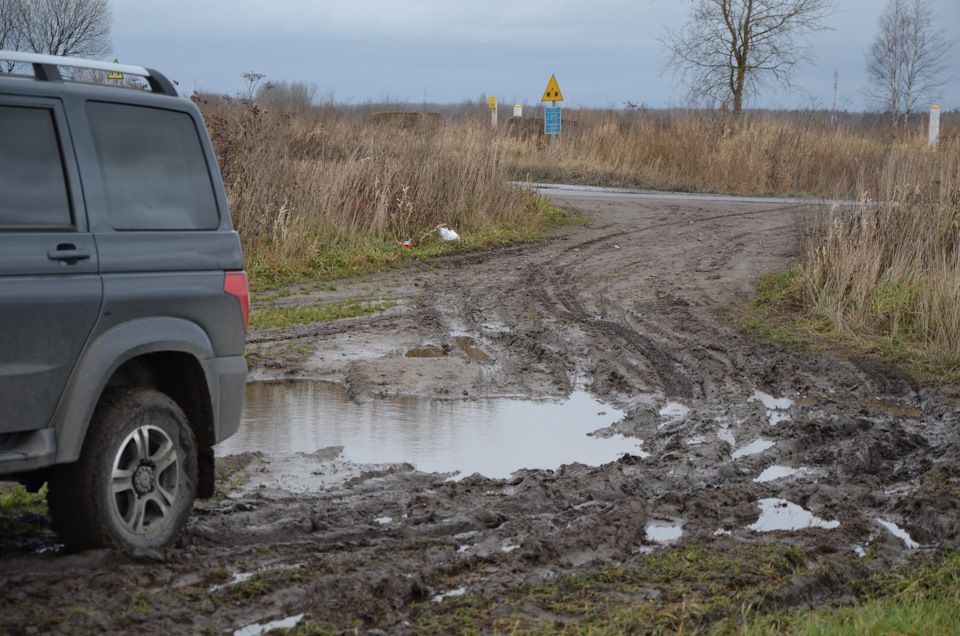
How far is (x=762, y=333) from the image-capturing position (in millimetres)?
10477

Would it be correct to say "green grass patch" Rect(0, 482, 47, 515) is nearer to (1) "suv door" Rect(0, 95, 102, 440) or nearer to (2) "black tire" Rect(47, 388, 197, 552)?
(2) "black tire" Rect(47, 388, 197, 552)

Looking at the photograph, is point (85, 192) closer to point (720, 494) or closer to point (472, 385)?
point (720, 494)

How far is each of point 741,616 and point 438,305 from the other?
8234 mm

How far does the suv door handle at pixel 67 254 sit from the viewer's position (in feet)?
13.3

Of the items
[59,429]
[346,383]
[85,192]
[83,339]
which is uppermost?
[85,192]

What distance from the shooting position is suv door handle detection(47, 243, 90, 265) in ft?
13.3

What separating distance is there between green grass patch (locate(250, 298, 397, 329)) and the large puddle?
7.88 feet

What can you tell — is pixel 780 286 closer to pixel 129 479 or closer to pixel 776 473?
pixel 776 473

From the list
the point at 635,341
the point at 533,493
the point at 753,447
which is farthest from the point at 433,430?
the point at 635,341

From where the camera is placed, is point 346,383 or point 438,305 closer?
point 346,383

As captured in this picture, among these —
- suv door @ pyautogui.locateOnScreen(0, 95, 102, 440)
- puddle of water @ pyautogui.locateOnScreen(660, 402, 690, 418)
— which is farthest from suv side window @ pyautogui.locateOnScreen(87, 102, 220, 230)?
puddle of water @ pyautogui.locateOnScreen(660, 402, 690, 418)

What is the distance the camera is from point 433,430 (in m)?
7.10

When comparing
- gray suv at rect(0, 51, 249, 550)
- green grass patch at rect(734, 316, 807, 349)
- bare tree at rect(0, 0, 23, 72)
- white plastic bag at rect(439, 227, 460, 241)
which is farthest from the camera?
bare tree at rect(0, 0, 23, 72)

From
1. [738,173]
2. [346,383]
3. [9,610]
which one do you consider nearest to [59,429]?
[9,610]
